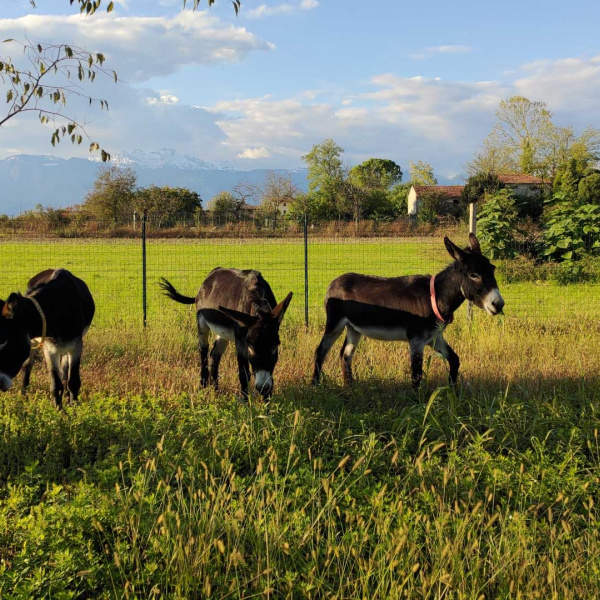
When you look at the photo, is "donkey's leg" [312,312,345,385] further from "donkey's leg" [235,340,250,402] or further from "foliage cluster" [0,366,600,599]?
"foliage cluster" [0,366,600,599]

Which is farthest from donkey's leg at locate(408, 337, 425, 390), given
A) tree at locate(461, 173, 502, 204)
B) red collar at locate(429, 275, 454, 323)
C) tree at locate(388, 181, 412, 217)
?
tree at locate(388, 181, 412, 217)

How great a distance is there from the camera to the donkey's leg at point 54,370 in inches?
219

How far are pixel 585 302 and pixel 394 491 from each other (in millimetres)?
11499

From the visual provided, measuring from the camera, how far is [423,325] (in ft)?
20.4

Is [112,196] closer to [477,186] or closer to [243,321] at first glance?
[477,186]

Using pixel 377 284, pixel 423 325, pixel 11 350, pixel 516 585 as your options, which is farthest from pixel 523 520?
pixel 11 350

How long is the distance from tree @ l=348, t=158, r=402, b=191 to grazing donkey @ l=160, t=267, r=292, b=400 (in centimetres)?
6211

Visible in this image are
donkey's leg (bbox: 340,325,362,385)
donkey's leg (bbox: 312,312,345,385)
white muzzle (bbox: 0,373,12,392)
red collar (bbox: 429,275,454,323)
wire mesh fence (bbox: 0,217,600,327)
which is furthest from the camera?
wire mesh fence (bbox: 0,217,600,327)

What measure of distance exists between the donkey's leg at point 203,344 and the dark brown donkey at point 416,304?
1401 millimetres

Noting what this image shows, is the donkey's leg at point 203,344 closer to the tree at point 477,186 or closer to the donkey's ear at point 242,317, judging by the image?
the donkey's ear at point 242,317

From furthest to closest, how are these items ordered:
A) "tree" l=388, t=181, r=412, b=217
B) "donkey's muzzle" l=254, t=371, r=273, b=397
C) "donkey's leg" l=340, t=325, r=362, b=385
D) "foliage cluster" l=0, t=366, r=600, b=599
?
"tree" l=388, t=181, r=412, b=217, "donkey's leg" l=340, t=325, r=362, b=385, "donkey's muzzle" l=254, t=371, r=273, b=397, "foliage cluster" l=0, t=366, r=600, b=599

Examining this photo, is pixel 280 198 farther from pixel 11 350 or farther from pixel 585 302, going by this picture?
pixel 11 350

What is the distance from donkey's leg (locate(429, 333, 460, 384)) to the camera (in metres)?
6.23

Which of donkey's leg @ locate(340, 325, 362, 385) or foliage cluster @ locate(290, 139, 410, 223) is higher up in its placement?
foliage cluster @ locate(290, 139, 410, 223)
